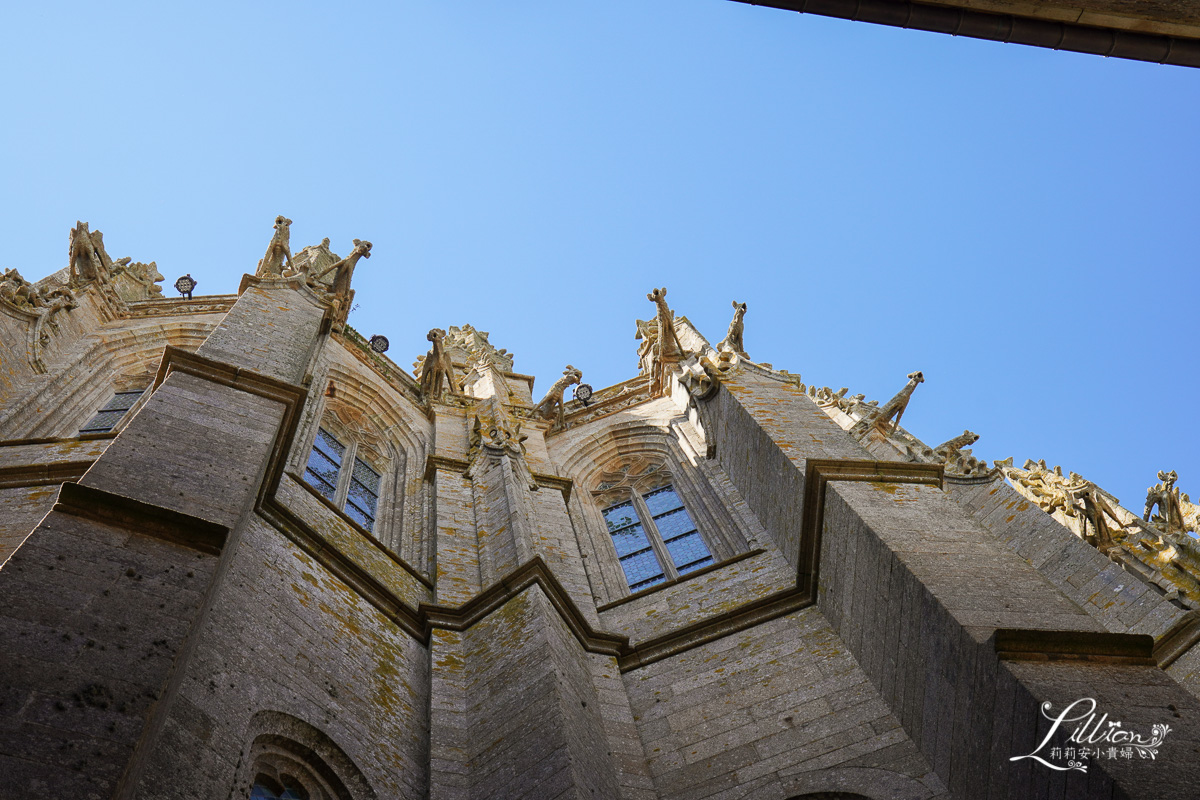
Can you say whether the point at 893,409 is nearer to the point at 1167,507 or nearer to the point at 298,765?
the point at 1167,507

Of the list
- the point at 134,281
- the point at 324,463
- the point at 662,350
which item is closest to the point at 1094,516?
the point at 662,350

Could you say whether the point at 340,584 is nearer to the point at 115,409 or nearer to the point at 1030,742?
the point at 1030,742

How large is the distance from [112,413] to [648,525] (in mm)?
8052

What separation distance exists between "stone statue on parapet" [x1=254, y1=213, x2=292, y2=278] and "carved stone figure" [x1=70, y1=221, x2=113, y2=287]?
3.08 m

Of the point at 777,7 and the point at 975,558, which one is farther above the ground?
the point at 777,7

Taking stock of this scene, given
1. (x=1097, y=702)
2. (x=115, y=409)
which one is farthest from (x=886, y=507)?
(x=115, y=409)

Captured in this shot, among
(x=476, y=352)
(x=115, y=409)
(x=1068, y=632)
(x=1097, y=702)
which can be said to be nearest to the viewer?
(x=1097, y=702)

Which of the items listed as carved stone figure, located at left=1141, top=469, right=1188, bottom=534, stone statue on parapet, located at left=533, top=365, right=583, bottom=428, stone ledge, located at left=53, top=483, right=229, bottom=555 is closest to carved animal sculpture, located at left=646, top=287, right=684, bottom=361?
stone statue on parapet, located at left=533, top=365, right=583, bottom=428

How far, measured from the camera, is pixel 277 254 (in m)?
19.6

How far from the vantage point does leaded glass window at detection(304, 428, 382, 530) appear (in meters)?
14.5

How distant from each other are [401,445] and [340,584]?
7.67 meters

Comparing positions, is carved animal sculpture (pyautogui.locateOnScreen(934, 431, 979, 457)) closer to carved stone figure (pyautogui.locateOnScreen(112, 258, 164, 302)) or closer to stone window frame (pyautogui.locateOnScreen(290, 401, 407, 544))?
stone window frame (pyautogui.locateOnScreen(290, 401, 407, 544))

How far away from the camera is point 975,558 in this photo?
29.8 feet

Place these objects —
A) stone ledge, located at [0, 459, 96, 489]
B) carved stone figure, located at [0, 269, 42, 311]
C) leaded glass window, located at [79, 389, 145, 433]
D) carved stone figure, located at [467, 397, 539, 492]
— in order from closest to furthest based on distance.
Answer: stone ledge, located at [0, 459, 96, 489] → carved stone figure, located at [467, 397, 539, 492] → leaded glass window, located at [79, 389, 145, 433] → carved stone figure, located at [0, 269, 42, 311]
